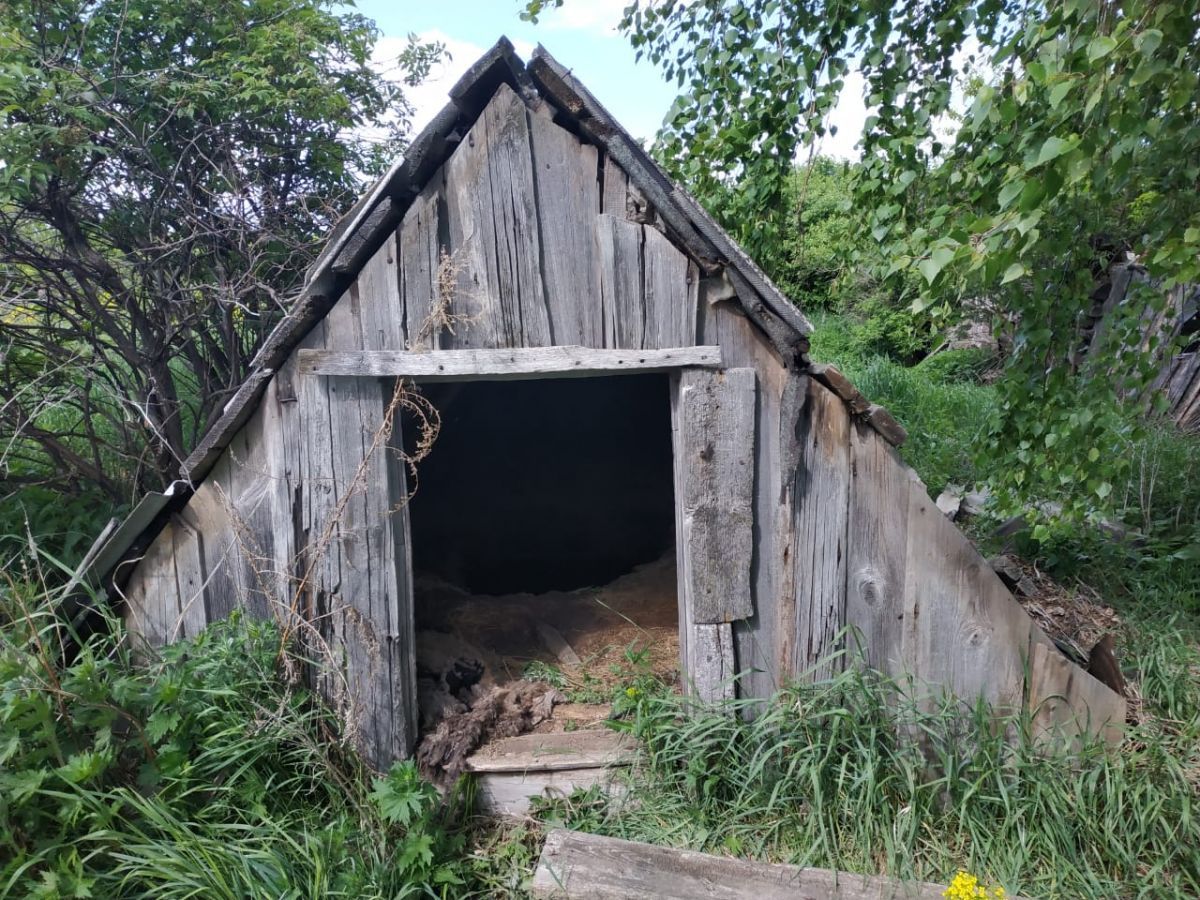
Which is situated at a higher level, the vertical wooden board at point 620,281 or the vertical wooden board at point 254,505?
the vertical wooden board at point 620,281

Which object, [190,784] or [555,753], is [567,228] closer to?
[555,753]

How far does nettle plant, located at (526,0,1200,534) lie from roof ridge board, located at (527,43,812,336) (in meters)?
0.45

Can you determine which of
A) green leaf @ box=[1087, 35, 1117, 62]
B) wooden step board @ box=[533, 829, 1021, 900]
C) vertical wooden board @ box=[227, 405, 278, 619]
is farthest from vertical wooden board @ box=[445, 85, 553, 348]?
wooden step board @ box=[533, 829, 1021, 900]

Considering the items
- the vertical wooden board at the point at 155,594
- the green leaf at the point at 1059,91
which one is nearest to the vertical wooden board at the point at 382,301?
the vertical wooden board at the point at 155,594

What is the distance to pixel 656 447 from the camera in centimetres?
579

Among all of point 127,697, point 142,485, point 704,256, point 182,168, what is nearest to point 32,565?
point 142,485

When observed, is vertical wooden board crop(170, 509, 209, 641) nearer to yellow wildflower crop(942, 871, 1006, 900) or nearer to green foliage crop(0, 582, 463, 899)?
green foliage crop(0, 582, 463, 899)

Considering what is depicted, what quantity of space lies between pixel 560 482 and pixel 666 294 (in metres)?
3.33

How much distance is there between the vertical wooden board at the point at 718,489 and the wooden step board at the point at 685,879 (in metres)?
0.88

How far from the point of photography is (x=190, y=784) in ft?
8.41

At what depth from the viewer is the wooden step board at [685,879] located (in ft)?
8.07

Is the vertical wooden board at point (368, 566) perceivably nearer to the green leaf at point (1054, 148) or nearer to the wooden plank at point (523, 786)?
the wooden plank at point (523, 786)

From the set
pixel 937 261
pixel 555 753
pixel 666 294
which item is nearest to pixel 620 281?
pixel 666 294

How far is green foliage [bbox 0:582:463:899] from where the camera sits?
2.26 metres
